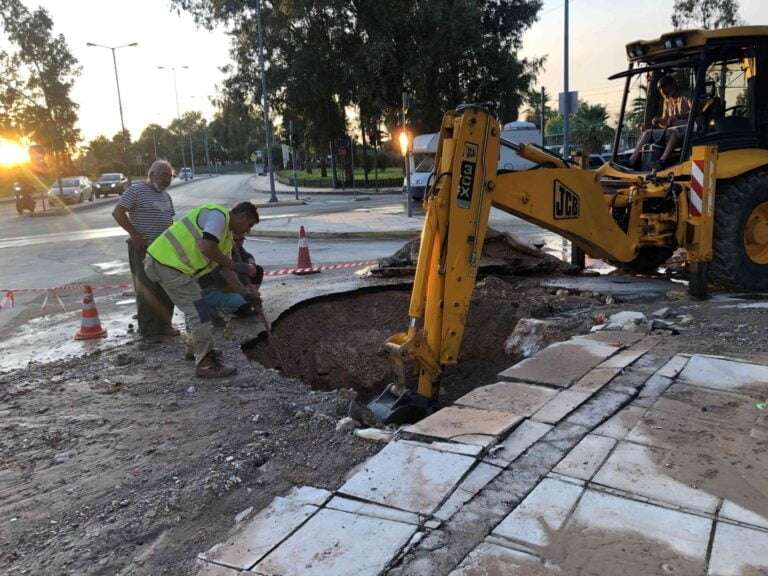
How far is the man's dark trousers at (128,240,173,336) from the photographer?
6.30 metres

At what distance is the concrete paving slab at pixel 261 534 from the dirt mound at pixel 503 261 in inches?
224

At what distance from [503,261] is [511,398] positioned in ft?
15.2

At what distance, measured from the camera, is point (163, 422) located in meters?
4.12

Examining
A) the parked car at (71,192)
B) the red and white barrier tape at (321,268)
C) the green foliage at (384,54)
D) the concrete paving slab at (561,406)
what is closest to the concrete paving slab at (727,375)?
the concrete paving slab at (561,406)

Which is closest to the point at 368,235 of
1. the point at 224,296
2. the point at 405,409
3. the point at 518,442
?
the point at 224,296

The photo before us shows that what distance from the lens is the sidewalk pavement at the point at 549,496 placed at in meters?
2.36

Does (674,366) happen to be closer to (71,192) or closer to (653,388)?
(653,388)

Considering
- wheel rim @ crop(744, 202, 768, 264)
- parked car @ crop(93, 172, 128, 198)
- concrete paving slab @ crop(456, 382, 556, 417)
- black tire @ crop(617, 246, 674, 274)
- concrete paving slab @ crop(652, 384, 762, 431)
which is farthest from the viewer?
parked car @ crop(93, 172, 128, 198)

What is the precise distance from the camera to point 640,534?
2459 millimetres

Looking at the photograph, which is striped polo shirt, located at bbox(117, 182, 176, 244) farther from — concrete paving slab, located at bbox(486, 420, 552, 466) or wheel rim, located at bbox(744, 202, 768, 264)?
wheel rim, located at bbox(744, 202, 768, 264)

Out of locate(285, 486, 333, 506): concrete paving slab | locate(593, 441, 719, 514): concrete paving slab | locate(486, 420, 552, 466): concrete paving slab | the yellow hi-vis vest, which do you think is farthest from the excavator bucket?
the yellow hi-vis vest

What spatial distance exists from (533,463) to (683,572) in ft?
2.89

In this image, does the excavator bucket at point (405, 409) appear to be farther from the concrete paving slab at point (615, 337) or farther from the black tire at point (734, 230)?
the black tire at point (734, 230)

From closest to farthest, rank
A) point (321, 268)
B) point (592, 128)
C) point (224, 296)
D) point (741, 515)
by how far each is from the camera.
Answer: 1. point (741, 515)
2. point (224, 296)
3. point (321, 268)
4. point (592, 128)
